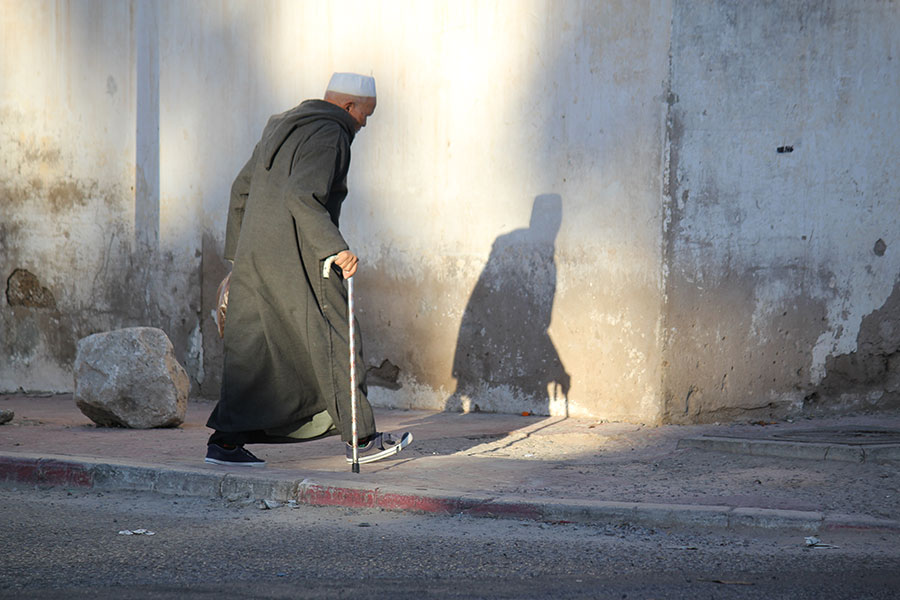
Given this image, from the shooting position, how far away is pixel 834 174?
733 centimetres

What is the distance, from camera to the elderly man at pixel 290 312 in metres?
5.54

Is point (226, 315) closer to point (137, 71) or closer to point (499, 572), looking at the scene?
point (499, 572)

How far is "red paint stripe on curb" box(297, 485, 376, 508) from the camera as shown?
5047mm

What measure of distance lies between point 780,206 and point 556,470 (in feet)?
8.71

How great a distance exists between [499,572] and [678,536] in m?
1.00

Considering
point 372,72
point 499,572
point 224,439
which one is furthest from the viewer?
point 372,72

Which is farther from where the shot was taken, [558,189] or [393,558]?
[558,189]

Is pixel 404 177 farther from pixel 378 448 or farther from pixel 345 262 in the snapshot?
pixel 378 448

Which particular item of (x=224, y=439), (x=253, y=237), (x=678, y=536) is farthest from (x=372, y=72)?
(x=678, y=536)

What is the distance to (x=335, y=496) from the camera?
5102 millimetres

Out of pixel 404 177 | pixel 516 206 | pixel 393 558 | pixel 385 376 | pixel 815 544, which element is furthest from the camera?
pixel 385 376

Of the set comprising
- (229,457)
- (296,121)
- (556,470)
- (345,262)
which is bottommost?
(556,470)

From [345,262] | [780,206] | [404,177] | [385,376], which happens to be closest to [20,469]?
[345,262]

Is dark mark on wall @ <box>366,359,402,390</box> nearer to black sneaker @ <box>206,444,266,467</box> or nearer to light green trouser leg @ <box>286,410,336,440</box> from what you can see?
light green trouser leg @ <box>286,410,336,440</box>
